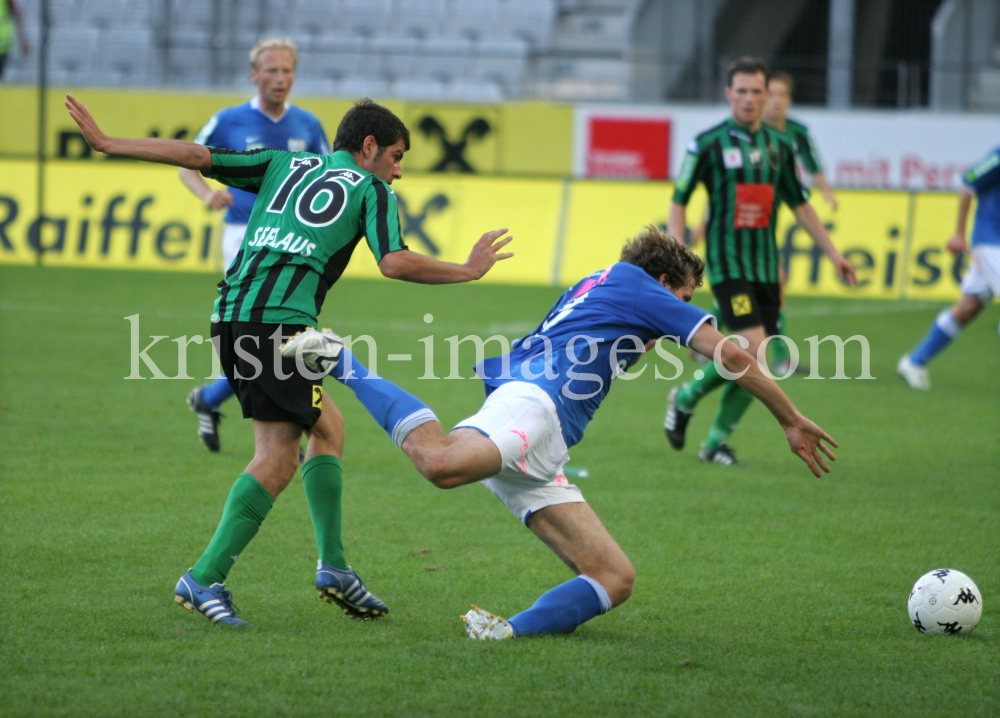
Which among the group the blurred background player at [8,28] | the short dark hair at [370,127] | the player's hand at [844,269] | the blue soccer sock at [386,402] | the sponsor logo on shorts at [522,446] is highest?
the blurred background player at [8,28]

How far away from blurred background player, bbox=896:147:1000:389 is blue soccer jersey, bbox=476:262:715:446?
17.9 ft

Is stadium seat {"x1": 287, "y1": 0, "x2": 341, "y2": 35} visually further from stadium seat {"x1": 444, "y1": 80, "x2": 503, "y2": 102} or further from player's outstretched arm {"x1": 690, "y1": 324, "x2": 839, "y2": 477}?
player's outstretched arm {"x1": 690, "y1": 324, "x2": 839, "y2": 477}

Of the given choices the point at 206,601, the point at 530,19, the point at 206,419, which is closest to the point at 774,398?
the point at 206,601

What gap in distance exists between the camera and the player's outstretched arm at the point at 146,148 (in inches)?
139

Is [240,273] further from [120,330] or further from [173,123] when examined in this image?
[173,123]

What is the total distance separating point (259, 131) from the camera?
21.3 feet

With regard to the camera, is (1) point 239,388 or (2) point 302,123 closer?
(1) point 239,388

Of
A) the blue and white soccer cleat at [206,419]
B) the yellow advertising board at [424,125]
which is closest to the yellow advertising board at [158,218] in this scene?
the yellow advertising board at [424,125]

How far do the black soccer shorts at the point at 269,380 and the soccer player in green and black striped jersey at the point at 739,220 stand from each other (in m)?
3.26

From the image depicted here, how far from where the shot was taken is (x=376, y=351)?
9.52 meters

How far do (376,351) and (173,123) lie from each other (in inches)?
423

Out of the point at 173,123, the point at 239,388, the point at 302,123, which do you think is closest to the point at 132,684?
the point at 239,388

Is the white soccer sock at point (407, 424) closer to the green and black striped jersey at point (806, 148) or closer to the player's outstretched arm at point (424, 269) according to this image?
the player's outstretched arm at point (424, 269)

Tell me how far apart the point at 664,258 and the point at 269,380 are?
138 centimetres
